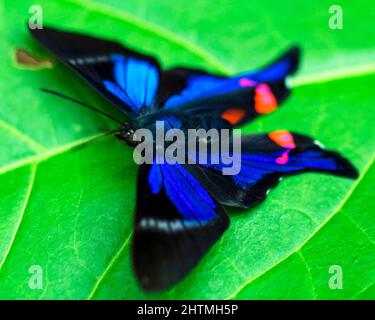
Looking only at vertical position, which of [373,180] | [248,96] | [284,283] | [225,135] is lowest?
[284,283]

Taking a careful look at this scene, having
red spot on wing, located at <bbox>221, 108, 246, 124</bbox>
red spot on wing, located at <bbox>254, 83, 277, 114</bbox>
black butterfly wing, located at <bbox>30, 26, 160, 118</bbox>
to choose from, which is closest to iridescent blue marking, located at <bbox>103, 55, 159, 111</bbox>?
black butterfly wing, located at <bbox>30, 26, 160, 118</bbox>

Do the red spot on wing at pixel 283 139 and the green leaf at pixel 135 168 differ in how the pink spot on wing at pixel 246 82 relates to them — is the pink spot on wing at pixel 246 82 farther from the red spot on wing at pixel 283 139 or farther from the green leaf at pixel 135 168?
the red spot on wing at pixel 283 139

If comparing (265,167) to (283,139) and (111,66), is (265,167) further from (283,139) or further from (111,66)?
(111,66)

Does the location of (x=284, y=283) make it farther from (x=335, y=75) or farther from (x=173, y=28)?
(x=173, y=28)

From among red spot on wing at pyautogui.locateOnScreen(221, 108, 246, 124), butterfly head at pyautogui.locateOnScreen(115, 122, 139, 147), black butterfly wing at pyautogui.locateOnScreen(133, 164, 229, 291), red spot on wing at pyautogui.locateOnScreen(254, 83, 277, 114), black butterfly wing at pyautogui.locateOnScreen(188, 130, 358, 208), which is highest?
red spot on wing at pyautogui.locateOnScreen(254, 83, 277, 114)

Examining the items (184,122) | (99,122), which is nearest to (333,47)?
(184,122)

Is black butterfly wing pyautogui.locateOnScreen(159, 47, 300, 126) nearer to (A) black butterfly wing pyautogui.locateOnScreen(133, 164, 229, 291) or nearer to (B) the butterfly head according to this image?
(B) the butterfly head
